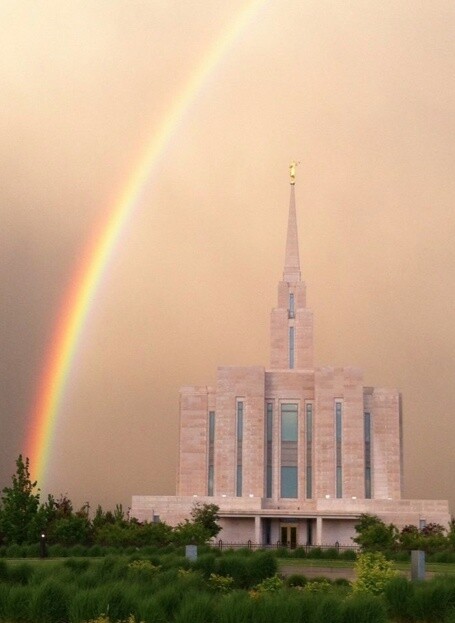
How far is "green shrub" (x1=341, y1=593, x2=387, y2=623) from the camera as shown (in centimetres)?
1552

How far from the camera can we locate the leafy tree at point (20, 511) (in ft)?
169

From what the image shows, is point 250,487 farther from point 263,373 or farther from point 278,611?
point 278,611

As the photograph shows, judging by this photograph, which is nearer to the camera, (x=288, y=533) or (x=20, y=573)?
(x=20, y=573)

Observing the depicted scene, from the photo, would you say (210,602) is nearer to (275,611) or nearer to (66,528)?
(275,611)

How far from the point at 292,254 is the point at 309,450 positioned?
15.1m

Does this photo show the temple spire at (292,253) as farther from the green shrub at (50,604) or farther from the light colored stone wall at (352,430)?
the green shrub at (50,604)

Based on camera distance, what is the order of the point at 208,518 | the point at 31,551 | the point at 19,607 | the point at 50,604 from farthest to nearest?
the point at 208,518 → the point at 31,551 → the point at 19,607 → the point at 50,604

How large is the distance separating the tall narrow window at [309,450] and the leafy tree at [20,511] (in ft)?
70.8

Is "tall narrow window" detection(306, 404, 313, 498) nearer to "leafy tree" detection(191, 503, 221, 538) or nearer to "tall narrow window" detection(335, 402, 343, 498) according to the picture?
"tall narrow window" detection(335, 402, 343, 498)

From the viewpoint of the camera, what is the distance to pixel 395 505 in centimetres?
6262

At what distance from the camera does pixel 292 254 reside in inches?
2955

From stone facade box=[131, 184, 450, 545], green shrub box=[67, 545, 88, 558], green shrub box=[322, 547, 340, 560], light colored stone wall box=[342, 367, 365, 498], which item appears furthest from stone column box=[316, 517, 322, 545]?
green shrub box=[67, 545, 88, 558]

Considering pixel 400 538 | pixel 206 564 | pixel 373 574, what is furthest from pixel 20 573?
pixel 400 538

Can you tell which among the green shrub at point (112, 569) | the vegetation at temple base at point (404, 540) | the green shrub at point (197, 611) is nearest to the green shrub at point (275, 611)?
the green shrub at point (197, 611)
